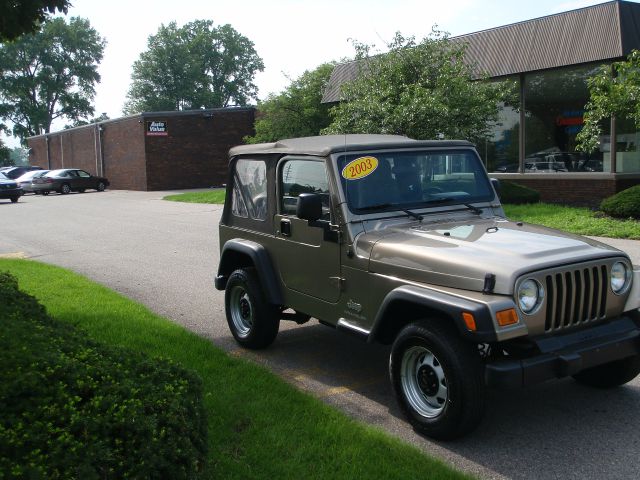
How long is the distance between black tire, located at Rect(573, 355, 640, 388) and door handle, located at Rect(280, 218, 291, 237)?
96.7 inches

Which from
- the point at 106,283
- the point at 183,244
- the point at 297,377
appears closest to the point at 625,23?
the point at 183,244

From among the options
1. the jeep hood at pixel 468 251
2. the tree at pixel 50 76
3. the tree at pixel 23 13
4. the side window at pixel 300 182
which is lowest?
the jeep hood at pixel 468 251

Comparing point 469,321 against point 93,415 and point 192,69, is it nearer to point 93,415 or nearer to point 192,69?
point 93,415

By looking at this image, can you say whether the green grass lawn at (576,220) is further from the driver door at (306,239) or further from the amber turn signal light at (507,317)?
the amber turn signal light at (507,317)

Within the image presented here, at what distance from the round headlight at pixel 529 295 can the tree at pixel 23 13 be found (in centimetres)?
528

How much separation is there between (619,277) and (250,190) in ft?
10.7

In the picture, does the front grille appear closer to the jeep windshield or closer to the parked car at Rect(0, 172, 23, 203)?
the jeep windshield

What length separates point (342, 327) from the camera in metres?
5.04

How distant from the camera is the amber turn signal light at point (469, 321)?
3.92 metres

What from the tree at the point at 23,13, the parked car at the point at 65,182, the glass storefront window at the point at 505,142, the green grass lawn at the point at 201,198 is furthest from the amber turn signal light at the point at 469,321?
the parked car at the point at 65,182

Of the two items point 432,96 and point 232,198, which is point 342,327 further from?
point 432,96

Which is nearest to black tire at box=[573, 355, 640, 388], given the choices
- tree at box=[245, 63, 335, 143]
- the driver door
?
the driver door

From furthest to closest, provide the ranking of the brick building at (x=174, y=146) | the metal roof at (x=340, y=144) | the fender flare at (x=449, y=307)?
the brick building at (x=174, y=146)
the metal roof at (x=340, y=144)
the fender flare at (x=449, y=307)

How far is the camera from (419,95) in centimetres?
1734
